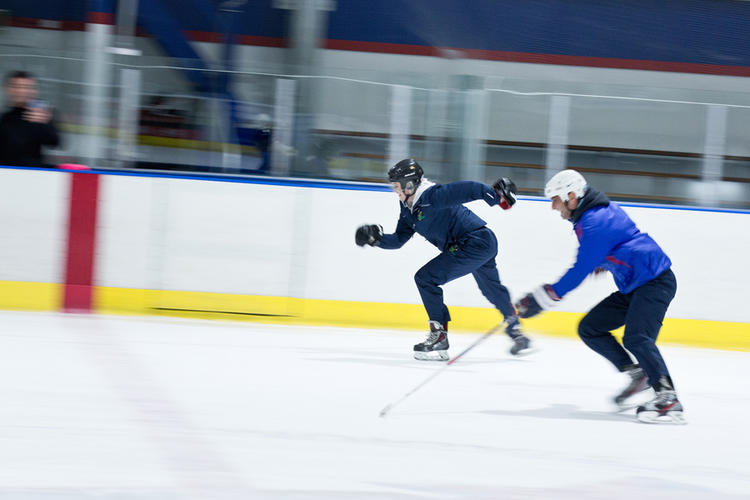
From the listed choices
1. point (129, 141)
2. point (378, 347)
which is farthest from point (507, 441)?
point (129, 141)

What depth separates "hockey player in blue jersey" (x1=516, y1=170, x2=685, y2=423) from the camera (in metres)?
3.72

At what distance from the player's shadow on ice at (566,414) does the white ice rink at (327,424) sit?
0.04ft

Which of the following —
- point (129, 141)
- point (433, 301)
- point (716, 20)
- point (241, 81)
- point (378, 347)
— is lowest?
point (378, 347)

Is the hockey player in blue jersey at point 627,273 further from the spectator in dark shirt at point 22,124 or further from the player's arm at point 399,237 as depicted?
the spectator in dark shirt at point 22,124

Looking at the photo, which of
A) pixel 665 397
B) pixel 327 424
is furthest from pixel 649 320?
pixel 327 424

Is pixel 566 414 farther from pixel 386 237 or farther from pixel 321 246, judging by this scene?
pixel 321 246

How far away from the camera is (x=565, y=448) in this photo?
3.41 metres

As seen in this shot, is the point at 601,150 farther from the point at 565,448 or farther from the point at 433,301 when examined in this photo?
the point at 565,448

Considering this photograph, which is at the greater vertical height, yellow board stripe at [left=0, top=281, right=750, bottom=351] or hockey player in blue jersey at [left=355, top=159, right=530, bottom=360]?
hockey player in blue jersey at [left=355, top=159, right=530, bottom=360]

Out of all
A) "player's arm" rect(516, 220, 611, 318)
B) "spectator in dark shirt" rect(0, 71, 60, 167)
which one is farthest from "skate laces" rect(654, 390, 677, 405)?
"spectator in dark shirt" rect(0, 71, 60, 167)

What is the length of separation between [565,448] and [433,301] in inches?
73.2

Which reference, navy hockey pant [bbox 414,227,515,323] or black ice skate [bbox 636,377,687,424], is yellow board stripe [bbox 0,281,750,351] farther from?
black ice skate [bbox 636,377,687,424]

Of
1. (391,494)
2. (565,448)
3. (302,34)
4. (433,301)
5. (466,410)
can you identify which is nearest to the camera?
(391,494)

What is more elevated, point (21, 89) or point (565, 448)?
point (21, 89)
